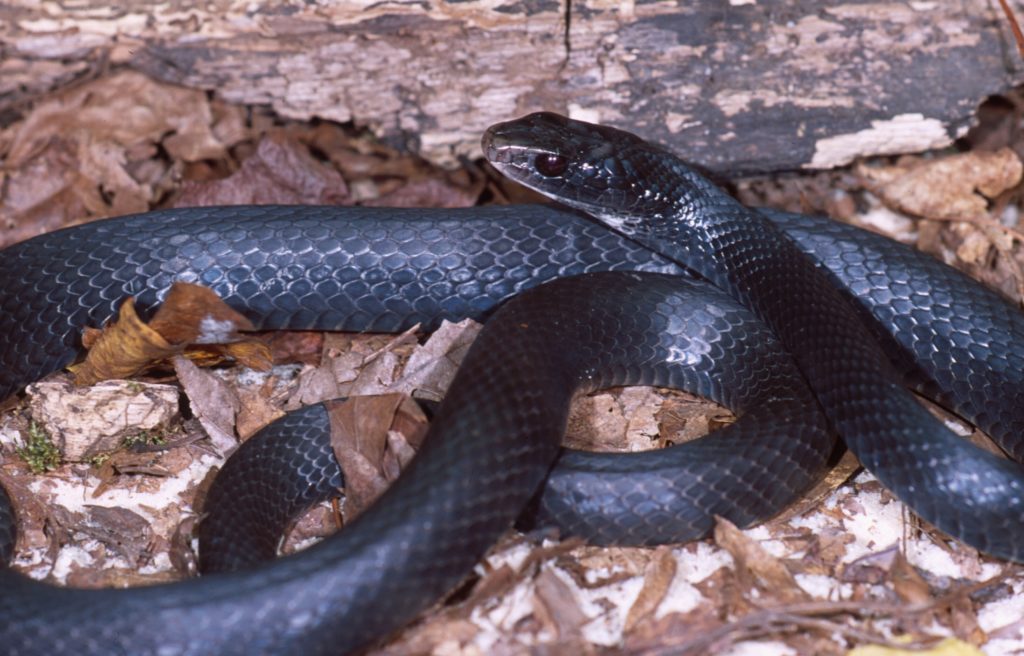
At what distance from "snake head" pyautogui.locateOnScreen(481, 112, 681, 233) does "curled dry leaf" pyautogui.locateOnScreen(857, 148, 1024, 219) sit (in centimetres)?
241

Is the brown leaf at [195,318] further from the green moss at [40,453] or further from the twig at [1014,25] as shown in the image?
the twig at [1014,25]

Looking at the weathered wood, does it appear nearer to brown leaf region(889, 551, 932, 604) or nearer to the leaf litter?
the leaf litter

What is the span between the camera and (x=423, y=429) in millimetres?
5695

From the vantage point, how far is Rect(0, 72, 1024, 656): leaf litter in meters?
4.96

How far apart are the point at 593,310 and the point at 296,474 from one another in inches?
75.1

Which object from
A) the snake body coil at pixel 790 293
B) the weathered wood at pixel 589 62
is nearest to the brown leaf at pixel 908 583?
the snake body coil at pixel 790 293

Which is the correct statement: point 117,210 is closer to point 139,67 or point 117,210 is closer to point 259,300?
point 139,67

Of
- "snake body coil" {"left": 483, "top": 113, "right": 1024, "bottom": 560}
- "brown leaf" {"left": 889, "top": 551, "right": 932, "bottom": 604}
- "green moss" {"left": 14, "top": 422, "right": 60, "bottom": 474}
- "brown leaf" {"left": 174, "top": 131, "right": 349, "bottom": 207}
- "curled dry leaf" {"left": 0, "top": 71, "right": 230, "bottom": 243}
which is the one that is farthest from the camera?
"brown leaf" {"left": 174, "top": 131, "right": 349, "bottom": 207}

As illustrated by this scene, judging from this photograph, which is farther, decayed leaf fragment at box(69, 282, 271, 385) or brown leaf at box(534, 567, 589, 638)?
decayed leaf fragment at box(69, 282, 271, 385)

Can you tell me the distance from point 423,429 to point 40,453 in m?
2.17

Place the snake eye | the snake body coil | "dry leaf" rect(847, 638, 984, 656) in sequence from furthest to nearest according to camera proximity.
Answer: the snake eye, the snake body coil, "dry leaf" rect(847, 638, 984, 656)

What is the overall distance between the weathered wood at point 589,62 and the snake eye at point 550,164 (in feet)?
3.79

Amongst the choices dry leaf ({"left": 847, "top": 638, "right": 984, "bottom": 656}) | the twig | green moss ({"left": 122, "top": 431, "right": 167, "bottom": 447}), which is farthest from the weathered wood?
dry leaf ({"left": 847, "top": 638, "right": 984, "bottom": 656})

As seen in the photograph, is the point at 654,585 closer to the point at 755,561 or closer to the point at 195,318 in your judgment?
the point at 755,561
